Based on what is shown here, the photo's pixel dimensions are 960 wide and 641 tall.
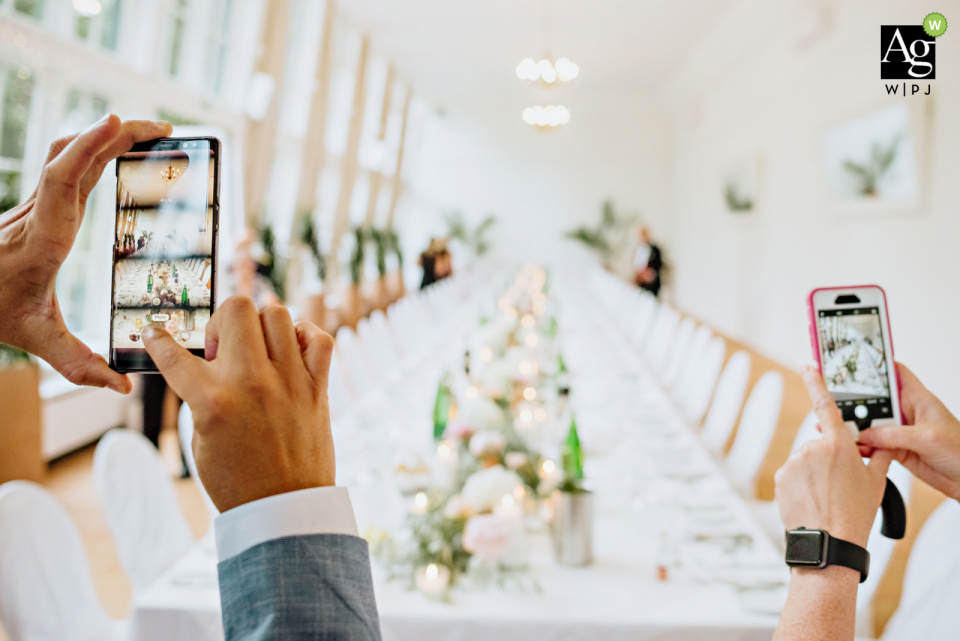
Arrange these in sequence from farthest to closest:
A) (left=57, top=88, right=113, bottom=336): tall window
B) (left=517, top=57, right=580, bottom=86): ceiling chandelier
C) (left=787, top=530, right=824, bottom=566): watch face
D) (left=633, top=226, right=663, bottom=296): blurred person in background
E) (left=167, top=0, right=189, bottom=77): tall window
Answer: (left=633, top=226, right=663, bottom=296): blurred person in background → (left=517, top=57, right=580, bottom=86): ceiling chandelier → (left=167, top=0, right=189, bottom=77): tall window → (left=57, top=88, right=113, bottom=336): tall window → (left=787, top=530, right=824, bottom=566): watch face

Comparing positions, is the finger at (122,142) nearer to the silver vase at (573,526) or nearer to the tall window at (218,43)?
the silver vase at (573,526)

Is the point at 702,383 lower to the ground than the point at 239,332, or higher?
lower

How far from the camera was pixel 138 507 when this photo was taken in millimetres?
1995

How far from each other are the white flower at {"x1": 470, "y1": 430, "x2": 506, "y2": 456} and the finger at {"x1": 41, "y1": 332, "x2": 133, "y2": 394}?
133 cm

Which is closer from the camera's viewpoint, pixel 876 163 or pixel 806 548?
pixel 806 548

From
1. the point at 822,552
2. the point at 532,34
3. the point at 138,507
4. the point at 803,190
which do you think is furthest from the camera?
the point at 532,34

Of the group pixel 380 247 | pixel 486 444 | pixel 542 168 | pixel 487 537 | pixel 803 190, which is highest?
pixel 542 168

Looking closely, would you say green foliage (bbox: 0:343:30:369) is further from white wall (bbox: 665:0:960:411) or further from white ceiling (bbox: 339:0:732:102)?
white ceiling (bbox: 339:0:732:102)

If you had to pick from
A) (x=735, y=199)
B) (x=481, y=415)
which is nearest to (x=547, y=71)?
(x=735, y=199)

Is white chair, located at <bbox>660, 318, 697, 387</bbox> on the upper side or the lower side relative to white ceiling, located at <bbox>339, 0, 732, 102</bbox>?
lower

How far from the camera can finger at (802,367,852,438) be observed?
76 cm

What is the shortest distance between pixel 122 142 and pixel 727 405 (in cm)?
318

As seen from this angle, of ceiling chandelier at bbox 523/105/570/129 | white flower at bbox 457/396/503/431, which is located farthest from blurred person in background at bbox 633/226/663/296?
white flower at bbox 457/396/503/431

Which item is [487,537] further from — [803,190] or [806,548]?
[803,190]
